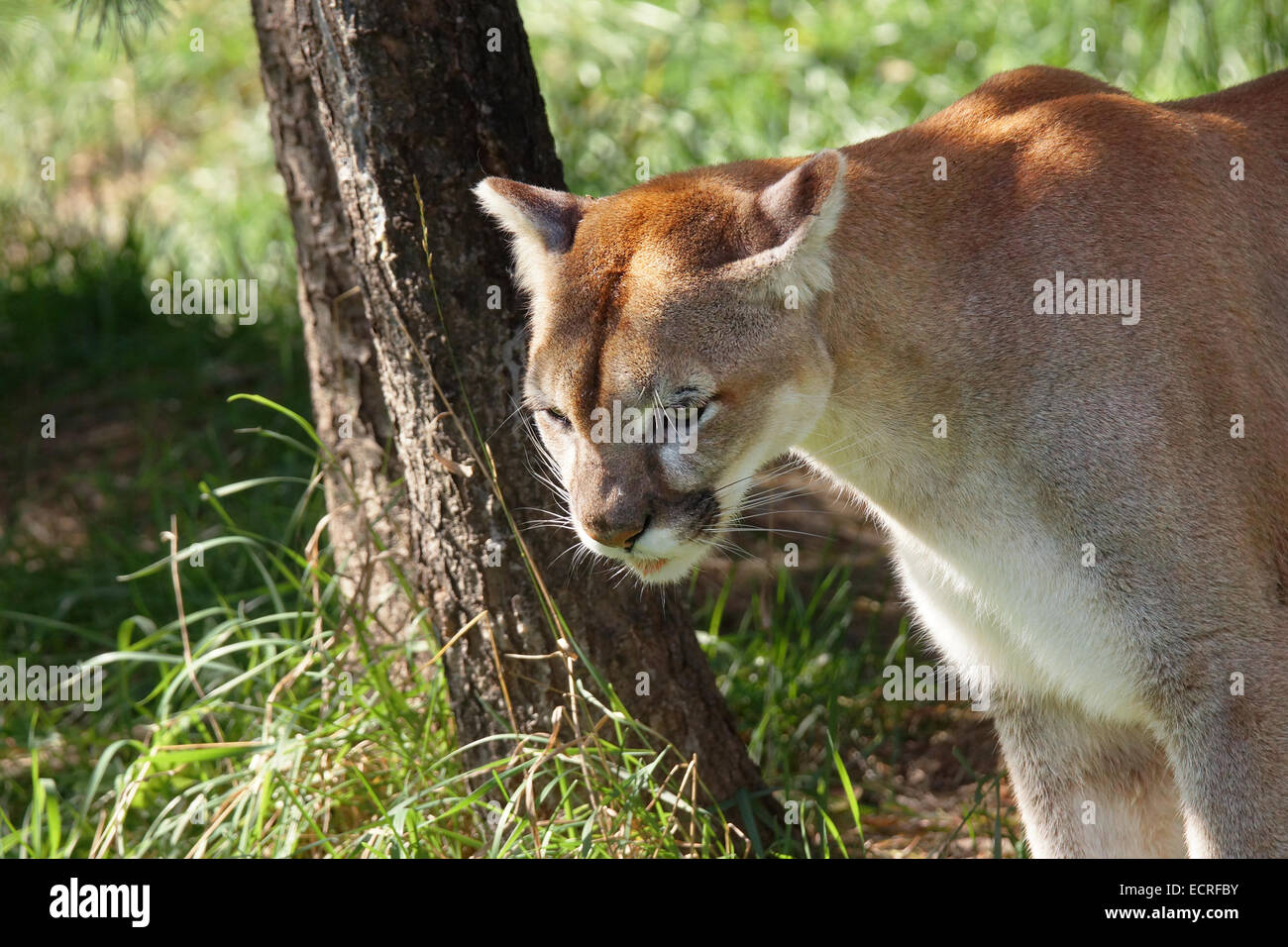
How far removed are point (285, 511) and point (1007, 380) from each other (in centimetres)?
336

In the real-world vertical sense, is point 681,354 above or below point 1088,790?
above

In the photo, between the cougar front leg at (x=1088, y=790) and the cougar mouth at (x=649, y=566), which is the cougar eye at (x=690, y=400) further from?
the cougar front leg at (x=1088, y=790)

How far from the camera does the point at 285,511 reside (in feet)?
18.9

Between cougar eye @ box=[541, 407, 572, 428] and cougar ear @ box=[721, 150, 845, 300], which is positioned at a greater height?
cougar ear @ box=[721, 150, 845, 300]

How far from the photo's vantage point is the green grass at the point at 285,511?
410 cm

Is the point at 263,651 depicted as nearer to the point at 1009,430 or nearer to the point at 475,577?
the point at 475,577

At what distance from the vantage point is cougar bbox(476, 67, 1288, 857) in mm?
3193

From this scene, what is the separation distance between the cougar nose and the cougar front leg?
135 centimetres

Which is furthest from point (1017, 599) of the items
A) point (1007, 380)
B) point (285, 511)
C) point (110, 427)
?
point (110, 427)

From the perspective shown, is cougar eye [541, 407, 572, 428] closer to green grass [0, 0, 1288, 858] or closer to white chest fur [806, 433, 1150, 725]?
white chest fur [806, 433, 1150, 725]

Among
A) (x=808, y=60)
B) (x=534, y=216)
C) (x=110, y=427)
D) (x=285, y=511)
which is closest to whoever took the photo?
(x=534, y=216)

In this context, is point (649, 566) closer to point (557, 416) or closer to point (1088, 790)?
point (557, 416)

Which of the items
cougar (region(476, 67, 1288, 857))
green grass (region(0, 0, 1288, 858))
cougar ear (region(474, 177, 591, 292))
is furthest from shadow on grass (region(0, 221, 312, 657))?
cougar (region(476, 67, 1288, 857))

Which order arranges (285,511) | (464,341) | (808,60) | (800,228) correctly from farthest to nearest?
(808,60) → (285,511) → (464,341) → (800,228)
